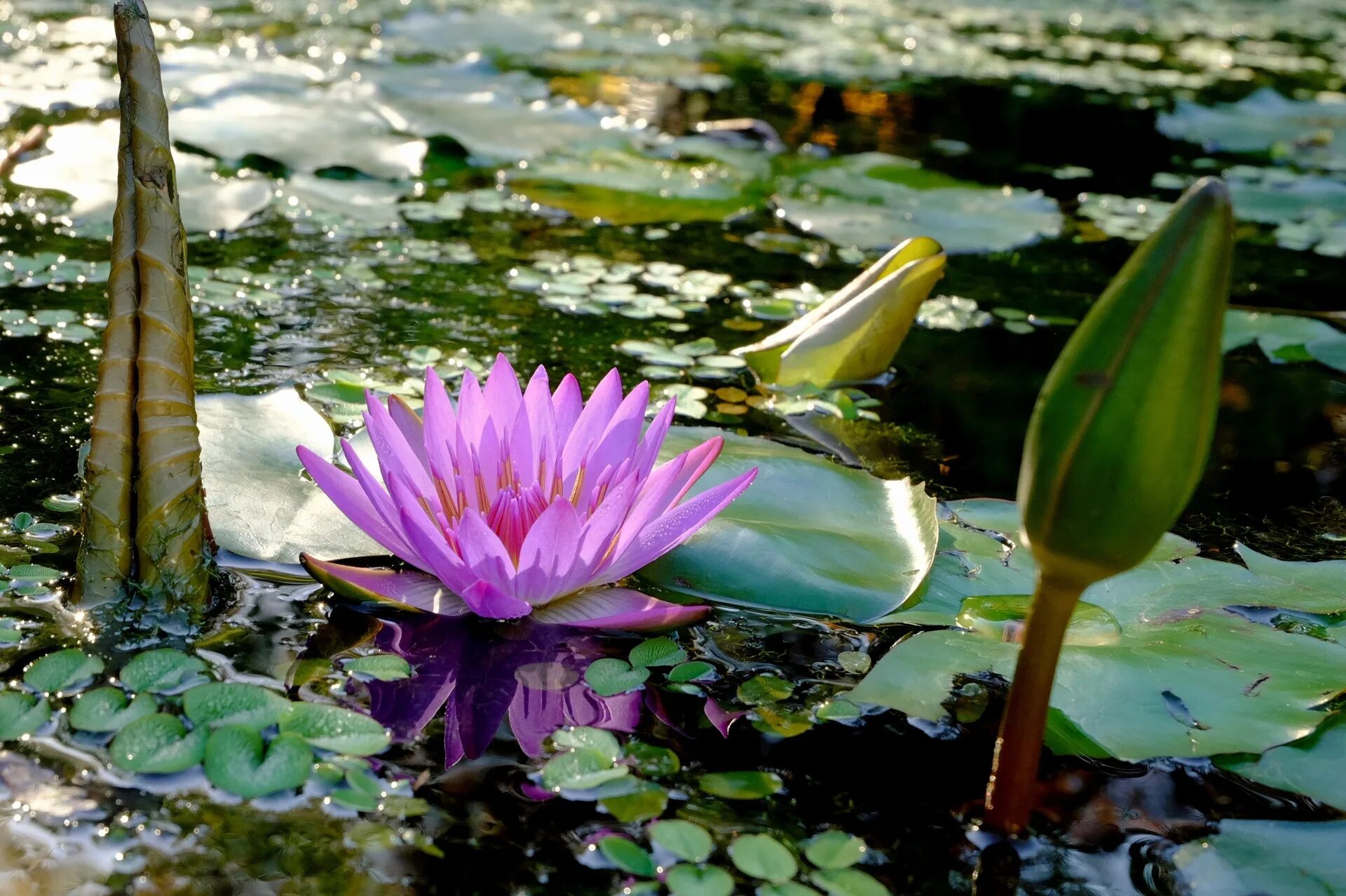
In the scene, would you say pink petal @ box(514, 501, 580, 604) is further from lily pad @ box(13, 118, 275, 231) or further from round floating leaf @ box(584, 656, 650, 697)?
lily pad @ box(13, 118, 275, 231)

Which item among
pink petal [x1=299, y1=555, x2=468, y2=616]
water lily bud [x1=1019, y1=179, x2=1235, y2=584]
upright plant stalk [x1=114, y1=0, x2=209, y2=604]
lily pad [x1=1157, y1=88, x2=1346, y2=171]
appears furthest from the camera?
lily pad [x1=1157, y1=88, x2=1346, y2=171]

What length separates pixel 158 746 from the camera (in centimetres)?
96

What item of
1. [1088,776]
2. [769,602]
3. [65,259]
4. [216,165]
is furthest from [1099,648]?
[216,165]

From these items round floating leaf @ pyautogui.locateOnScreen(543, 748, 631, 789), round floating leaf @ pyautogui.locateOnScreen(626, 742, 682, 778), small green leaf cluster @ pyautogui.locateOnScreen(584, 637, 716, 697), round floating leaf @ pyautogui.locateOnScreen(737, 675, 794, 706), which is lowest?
round floating leaf @ pyautogui.locateOnScreen(737, 675, 794, 706)

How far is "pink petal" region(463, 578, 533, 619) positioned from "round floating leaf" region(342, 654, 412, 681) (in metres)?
0.09

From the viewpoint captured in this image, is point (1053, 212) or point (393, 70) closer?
point (1053, 212)

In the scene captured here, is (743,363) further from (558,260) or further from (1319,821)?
(1319,821)

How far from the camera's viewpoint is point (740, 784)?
3.32 feet

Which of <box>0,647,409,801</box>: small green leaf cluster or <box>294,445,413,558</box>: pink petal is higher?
<box>294,445,413,558</box>: pink petal

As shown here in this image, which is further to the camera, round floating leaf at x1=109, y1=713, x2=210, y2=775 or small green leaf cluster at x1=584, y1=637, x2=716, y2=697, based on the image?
small green leaf cluster at x1=584, y1=637, x2=716, y2=697

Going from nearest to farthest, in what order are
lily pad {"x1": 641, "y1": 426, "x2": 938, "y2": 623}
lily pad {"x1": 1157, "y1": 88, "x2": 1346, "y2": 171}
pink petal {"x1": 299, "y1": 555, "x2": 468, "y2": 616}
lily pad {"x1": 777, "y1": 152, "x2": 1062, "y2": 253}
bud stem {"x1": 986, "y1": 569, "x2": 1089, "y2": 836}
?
bud stem {"x1": 986, "y1": 569, "x2": 1089, "y2": 836}, pink petal {"x1": 299, "y1": 555, "x2": 468, "y2": 616}, lily pad {"x1": 641, "y1": 426, "x2": 938, "y2": 623}, lily pad {"x1": 777, "y1": 152, "x2": 1062, "y2": 253}, lily pad {"x1": 1157, "y1": 88, "x2": 1346, "y2": 171}

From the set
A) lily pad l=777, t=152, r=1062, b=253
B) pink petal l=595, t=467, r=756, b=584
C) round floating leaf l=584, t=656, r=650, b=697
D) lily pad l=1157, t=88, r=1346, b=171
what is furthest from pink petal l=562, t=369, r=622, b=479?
lily pad l=1157, t=88, r=1346, b=171

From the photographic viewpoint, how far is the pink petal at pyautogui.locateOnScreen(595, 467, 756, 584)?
1.21 metres

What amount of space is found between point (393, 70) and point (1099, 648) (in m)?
3.58
